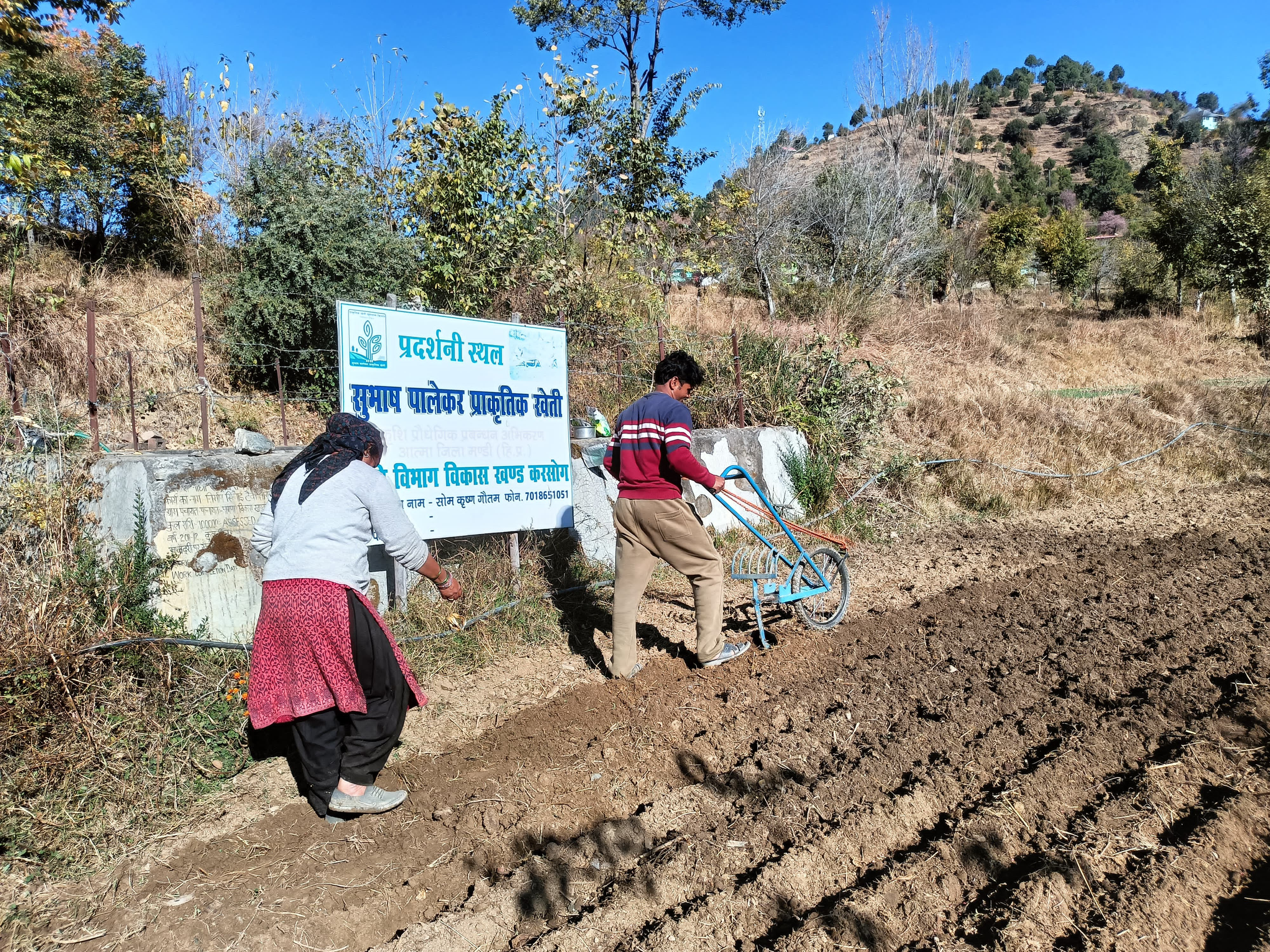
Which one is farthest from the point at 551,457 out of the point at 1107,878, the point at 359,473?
the point at 1107,878

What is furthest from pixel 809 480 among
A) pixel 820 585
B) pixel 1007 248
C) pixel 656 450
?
pixel 1007 248

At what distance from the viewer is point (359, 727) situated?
3479mm

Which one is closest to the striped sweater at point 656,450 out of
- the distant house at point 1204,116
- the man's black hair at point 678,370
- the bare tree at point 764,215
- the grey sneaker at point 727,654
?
the man's black hair at point 678,370

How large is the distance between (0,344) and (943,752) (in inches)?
379

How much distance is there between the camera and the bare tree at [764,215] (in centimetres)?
1781

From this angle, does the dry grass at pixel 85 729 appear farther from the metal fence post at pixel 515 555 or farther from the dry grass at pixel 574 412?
the metal fence post at pixel 515 555

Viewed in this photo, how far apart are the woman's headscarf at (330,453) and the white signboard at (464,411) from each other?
1305 millimetres

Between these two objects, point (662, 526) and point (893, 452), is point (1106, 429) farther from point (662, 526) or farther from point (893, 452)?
point (662, 526)

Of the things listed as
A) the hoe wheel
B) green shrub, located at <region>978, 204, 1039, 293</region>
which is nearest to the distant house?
green shrub, located at <region>978, 204, 1039, 293</region>

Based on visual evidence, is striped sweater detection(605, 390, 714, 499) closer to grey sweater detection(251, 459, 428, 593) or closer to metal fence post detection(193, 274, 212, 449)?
grey sweater detection(251, 459, 428, 593)

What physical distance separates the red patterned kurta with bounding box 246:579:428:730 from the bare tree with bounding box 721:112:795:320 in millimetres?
14584

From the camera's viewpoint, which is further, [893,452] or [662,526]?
[893,452]

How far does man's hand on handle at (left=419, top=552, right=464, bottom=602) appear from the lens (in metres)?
Result: 3.48

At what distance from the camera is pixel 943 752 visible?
386 cm
